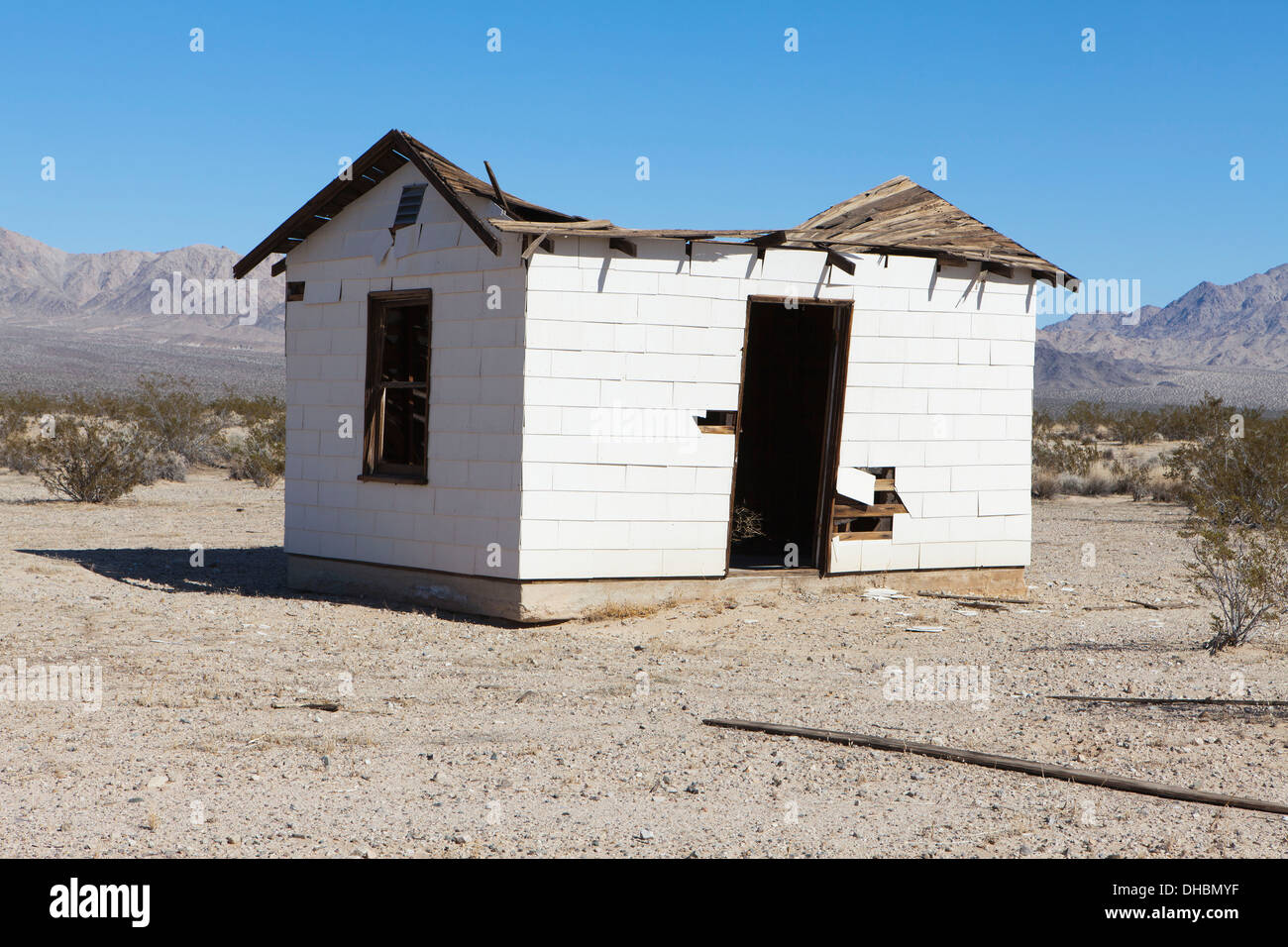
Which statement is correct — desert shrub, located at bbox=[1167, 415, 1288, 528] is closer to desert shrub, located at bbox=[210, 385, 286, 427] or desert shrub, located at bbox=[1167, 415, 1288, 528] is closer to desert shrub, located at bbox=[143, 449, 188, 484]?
desert shrub, located at bbox=[143, 449, 188, 484]

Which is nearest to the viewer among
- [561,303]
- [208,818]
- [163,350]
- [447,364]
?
[208,818]

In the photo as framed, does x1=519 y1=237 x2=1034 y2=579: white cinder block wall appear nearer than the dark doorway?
Yes

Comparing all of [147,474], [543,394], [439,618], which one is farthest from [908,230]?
[147,474]

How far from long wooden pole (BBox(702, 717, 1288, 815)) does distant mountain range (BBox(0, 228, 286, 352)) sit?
376ft

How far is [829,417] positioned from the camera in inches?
419

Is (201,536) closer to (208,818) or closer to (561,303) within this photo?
(561,303)

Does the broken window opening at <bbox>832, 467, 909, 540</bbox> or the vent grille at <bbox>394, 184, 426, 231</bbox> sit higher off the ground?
the vent grille at <bbox>394, 184, 426, 231</bbox>

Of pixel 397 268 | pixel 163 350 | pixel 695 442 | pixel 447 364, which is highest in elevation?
pixel 163 350

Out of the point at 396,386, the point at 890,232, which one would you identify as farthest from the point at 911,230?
the point at 396,386

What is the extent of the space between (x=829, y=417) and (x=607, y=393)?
222 centimetres

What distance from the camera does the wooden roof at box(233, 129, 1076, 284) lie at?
949 cm

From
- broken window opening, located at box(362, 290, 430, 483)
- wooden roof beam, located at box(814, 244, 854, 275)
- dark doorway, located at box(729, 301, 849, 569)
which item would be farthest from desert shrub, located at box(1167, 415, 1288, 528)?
broken window opening, located at box(362, 290, 430, 483)

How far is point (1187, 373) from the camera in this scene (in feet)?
438

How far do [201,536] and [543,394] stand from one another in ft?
25.7
